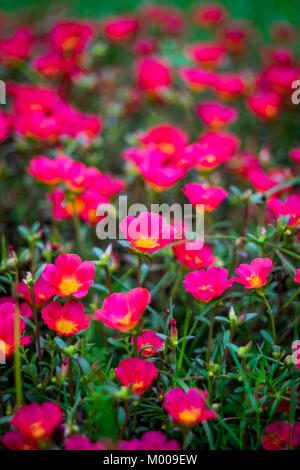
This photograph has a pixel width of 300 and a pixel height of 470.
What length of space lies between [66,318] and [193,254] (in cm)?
31

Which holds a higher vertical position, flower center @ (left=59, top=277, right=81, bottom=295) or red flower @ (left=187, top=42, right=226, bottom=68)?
red flower @ (left=187, top=42, right=226, bottom=68)

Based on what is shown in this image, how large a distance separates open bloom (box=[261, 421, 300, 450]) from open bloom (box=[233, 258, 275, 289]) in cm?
27

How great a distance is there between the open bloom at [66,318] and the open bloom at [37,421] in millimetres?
156

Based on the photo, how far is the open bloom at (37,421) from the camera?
2.71 ft

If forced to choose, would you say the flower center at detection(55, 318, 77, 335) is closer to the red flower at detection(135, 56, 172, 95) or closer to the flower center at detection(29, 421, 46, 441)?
the flower center at detection(29, 421, 46, 441)

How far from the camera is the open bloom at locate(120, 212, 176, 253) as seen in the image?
1.01 m

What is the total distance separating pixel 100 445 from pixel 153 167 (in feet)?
2.36

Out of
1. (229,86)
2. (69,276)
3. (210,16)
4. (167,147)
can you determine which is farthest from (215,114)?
(210,16)

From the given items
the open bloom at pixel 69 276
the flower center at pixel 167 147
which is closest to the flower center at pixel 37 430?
the open bloom at pixel 69 276

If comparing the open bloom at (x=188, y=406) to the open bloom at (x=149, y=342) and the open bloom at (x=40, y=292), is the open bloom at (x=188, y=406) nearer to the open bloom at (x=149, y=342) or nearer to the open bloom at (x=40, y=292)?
the open bloom at (x=149, y=342)

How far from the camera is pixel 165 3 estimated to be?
11.6 feet

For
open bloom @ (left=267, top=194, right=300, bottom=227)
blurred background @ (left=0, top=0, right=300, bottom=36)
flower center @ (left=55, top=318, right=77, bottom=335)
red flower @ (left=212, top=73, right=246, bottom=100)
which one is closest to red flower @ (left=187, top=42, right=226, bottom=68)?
Answer: red flower @ (left=212, top=73, right=246, bottom=100)

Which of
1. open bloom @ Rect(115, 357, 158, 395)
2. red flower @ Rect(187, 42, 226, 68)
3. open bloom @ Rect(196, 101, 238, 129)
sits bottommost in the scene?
open bloom @ Rect(115, 357, 158, 395)
